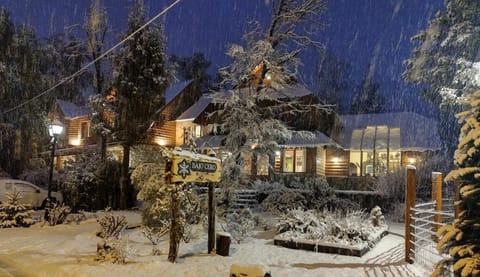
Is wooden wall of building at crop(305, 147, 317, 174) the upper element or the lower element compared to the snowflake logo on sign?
upper

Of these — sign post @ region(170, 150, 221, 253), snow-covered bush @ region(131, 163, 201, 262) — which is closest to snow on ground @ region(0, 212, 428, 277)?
snow-covered bush @ region(131, 163, 201, 262)

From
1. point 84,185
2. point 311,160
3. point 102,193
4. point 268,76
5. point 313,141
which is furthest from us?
point 311,160

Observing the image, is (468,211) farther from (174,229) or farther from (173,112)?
(173,112)

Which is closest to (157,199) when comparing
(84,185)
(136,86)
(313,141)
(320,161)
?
(84,185)

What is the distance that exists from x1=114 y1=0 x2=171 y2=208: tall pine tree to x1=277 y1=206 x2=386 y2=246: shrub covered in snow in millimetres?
10972

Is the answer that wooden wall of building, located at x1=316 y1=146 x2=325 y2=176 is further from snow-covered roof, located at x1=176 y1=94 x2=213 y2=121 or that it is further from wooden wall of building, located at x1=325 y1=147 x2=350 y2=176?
snow-covered roof, located at x1=176 y1=94 x2=213 y2=121

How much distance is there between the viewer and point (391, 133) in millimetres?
27547

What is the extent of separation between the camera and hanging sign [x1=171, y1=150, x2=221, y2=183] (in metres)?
8.42

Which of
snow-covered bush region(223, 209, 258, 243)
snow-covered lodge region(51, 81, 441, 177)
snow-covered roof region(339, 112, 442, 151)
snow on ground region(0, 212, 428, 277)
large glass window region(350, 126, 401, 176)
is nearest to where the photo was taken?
snow on ground region(0, 212, 428, 277)

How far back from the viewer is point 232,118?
16.9 metres

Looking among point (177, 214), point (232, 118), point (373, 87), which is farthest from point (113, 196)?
point (373, 87)

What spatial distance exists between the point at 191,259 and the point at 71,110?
31.5m

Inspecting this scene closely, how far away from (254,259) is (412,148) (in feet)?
62.8

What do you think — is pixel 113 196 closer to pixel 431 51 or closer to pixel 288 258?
pixel 288 258
